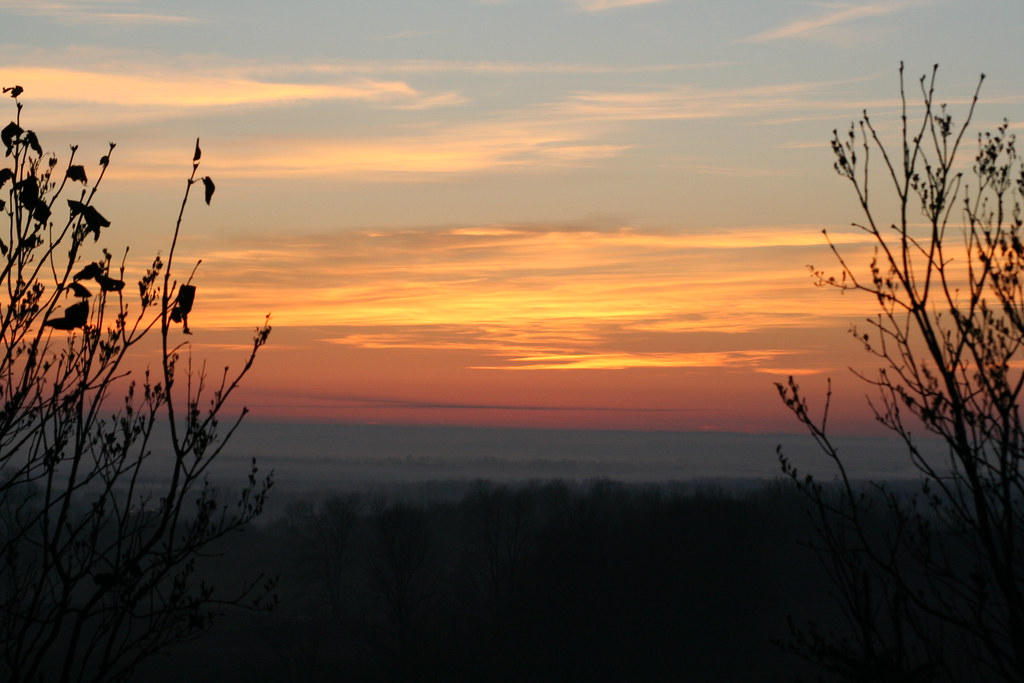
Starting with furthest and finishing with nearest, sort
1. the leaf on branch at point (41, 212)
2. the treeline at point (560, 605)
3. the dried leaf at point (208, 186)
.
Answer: the treeline at point (560, 605) → the leaf on branch at point (41, 212) → the dried leaf at point (208, 186)

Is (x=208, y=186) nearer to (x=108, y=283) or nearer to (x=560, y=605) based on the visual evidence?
(x=108, y=283)

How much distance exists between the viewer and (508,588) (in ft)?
185

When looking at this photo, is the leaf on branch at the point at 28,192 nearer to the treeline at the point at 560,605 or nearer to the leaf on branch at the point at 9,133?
the leaf on branch at the point at 9,133

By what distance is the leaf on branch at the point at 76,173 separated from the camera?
20.6ft

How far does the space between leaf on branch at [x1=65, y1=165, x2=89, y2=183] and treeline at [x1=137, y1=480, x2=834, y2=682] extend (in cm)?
4100

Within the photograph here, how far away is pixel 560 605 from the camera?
49.9m

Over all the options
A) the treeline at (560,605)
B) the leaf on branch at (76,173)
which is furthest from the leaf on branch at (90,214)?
the treeline at (560,605)

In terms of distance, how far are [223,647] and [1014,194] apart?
179 feet

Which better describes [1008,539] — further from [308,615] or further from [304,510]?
[304,510]

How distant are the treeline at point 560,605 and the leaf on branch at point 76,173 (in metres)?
41.0

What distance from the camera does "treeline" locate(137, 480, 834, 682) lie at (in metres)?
46.4

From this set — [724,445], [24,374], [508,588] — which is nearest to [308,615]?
[508,588]

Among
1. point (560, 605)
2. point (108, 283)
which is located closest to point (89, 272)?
point (108, 283)

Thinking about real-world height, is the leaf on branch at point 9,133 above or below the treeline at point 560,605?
above
